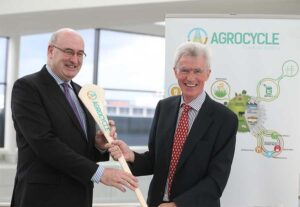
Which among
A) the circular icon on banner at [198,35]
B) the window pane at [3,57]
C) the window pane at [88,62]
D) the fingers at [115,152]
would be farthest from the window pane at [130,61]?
the fingers at [115,152]

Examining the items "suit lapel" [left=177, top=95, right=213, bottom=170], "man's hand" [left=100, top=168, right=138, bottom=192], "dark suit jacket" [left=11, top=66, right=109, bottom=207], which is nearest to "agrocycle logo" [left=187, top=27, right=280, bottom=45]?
"suit lapel" [left=177, top=95, right=213, bottom=170]

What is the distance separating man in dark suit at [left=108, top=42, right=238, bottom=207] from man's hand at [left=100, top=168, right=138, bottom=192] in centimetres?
10

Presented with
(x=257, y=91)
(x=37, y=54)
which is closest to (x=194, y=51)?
(x=257, y=91)

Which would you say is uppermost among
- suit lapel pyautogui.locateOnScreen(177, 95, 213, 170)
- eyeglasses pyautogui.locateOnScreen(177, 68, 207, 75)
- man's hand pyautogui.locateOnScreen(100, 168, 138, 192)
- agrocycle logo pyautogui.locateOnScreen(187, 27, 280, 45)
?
agrocycle logo pyautogui.locateOnScreen(187, 27, 280, 45)

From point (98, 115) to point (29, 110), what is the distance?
0.36 metres

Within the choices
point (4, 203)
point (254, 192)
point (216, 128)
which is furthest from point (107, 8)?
point (216, 128)

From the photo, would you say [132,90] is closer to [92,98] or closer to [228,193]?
[228,193]

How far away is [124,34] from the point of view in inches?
381

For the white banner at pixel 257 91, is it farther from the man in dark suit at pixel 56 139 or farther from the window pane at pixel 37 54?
the window pane at pixel 37 54

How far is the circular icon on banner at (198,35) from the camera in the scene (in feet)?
11.1

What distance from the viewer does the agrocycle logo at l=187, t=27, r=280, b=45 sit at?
3334 mm

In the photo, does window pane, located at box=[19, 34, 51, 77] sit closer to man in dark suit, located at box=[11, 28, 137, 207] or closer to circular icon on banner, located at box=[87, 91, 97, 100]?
man in dark suit, located at box=[11, 28, 137, 207]

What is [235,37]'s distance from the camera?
337cm

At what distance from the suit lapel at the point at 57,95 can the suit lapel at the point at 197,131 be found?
57cm
